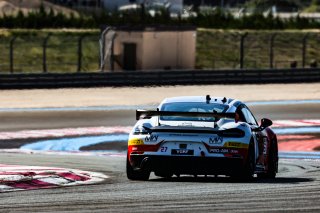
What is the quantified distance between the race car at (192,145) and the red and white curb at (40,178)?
783 millimetres

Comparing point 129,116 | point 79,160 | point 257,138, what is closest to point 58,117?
point 129,116

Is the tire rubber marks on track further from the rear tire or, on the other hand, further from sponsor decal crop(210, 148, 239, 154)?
sponsor decal crop(210, 148, 239, 154)

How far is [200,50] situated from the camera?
62469 mm

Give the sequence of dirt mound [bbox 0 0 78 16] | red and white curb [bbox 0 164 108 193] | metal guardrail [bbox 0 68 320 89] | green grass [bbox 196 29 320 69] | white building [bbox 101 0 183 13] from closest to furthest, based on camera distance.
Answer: red and white curb [bbox 0 164 108 193] → metal guardrail [bbox 0 68 320 89] → green grass [bbox 196 29 320 69] → dirt mound [bbox 0 0 78 16] → white building [bbox 101 0 183 13]

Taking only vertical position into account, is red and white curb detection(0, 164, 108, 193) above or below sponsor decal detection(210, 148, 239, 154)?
below

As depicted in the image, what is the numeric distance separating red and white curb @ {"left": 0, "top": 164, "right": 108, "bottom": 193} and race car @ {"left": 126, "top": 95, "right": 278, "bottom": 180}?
2.57 ft

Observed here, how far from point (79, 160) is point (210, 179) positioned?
5188 millimetres

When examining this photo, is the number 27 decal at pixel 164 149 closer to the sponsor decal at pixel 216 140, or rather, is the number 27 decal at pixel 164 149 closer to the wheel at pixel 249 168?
the sponsor decal at pixel 216 140

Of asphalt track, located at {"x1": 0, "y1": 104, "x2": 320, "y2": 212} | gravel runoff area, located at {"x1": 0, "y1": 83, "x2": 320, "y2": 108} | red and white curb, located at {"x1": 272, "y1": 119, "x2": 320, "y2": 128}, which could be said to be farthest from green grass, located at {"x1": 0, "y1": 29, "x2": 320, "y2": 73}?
asphalt track, located at {"x1": 0, "y1": 104, "x2": 320, "y2": 212}

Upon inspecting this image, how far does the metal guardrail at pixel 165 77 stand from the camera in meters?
41.7

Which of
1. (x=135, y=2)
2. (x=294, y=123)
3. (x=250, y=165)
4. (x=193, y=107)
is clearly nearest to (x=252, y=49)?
(x=135, y=2)

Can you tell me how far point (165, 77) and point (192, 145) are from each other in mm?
27666

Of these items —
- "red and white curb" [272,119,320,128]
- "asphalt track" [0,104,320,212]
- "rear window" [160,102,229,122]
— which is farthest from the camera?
"red and white curb" [272,119,320,128]

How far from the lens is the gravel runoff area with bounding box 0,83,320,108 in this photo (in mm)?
39000
